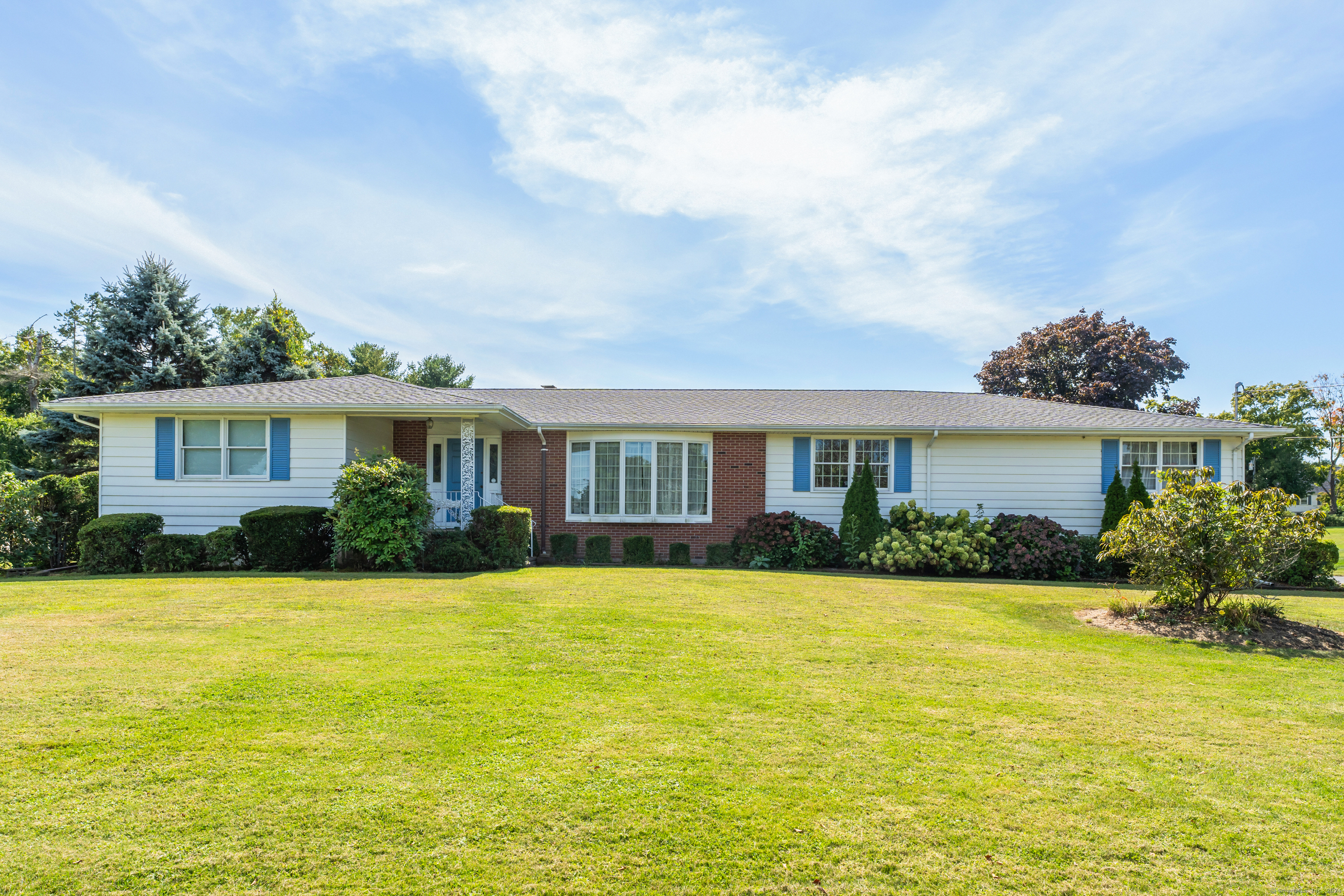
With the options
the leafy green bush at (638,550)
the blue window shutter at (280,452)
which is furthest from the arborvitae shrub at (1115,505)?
the blue window shutter at (280,452)

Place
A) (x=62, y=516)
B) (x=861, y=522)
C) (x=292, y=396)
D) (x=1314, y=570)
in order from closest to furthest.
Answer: (x=1314, y=570)
(x=62, y=516)
(x=292, y=396)
(x=861, y=522)

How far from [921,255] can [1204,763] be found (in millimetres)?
14813

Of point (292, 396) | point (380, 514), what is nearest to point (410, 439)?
point (292, 396)

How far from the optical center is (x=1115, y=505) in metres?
13.9

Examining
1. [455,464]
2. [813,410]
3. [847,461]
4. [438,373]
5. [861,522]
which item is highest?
[438,373]

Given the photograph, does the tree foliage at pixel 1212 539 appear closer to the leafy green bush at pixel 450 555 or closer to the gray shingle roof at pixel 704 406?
the gray shingle roof at pixel 704 406

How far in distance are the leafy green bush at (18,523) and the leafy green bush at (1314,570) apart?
22.1m

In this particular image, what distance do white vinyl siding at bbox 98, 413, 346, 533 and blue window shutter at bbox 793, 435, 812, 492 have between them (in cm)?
918

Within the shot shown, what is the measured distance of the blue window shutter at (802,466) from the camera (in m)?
15.1

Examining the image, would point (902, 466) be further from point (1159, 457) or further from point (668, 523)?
point (1159, 457)

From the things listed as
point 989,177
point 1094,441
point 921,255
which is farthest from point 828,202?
point 1094,441

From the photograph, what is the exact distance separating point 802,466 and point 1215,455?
347 inches

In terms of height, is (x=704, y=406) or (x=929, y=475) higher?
(x=704, y=406)

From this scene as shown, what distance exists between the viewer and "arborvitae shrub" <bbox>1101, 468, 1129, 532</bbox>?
13.8 m
